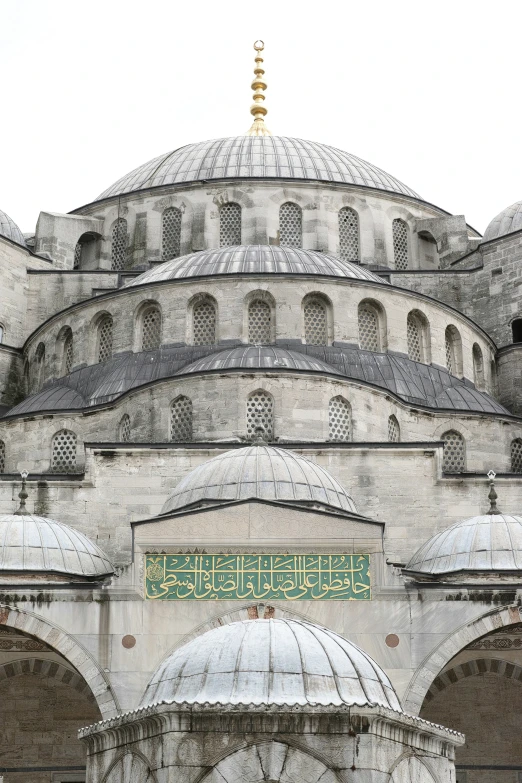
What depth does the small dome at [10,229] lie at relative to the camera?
111ft

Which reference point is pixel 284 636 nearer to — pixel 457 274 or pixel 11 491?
pixel 11 491

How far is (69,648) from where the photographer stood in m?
20.3

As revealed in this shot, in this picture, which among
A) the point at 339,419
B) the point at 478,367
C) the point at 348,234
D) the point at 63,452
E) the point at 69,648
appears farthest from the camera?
the point at 348,234

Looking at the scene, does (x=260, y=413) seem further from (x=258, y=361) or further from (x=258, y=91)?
(x=258, y=91)

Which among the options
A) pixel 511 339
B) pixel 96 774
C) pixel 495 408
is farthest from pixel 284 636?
pixel 511 339

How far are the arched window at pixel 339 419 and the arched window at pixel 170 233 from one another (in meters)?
10.0

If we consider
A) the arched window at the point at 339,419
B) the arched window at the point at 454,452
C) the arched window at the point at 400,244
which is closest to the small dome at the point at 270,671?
the arched window at the point at 339,419

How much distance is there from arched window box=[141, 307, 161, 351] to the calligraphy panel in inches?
A: 336

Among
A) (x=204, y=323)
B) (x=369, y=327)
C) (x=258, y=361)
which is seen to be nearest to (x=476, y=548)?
(x=258, y=361)

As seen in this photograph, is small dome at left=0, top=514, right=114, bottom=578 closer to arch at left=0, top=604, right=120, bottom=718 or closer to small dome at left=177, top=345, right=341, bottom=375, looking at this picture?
arch at left=0, top=604, right=120, bottom=718

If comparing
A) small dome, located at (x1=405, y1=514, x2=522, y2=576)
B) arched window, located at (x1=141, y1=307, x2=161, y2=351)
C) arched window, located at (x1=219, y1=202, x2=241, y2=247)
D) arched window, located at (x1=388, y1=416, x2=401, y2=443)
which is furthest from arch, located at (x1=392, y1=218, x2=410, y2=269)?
small dome, located at (x1=405, y1=514, x2=522, y2=576)

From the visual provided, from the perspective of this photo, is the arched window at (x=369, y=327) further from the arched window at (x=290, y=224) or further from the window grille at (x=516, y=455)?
the arched window at (x=290, y=224)

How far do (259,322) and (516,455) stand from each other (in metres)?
5.14

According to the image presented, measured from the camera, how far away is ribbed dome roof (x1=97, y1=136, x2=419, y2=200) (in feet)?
119
